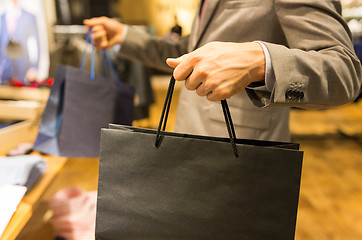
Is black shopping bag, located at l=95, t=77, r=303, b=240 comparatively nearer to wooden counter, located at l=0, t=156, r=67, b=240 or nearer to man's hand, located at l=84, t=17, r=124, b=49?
wooden counter, located at l=0, t=156, r=67, b=240

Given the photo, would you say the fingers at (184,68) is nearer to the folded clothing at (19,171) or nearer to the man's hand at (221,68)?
the man's hand at (221,68)

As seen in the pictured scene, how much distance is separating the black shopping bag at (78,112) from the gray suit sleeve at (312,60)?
559 mm

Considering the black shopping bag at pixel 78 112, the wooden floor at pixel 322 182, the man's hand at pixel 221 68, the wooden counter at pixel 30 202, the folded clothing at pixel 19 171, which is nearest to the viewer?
the man's hand at pixel 221 68

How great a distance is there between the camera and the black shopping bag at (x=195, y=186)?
49cm

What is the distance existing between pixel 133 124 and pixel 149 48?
54cm

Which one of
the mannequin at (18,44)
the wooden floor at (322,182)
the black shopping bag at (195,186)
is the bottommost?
the wooden floor at (322,182)

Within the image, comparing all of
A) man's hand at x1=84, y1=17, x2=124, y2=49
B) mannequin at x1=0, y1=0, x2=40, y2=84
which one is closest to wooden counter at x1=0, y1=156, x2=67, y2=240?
man's hand at x1=84, y1=17, x2=124, y2=49

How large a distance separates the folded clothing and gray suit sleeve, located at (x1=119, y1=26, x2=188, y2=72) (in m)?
0.44

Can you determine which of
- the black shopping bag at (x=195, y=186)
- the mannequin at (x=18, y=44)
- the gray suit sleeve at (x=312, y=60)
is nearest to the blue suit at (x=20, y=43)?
the mannequin at (x=18, y=44)

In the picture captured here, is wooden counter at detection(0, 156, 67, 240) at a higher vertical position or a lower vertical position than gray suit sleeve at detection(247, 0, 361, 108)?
lower

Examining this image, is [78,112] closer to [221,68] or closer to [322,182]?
[221,68]

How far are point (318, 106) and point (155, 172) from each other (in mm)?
322

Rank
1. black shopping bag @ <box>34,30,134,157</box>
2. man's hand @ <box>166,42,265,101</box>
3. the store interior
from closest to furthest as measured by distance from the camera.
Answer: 1. man's hand @ <box>166,42,265,101</box>
2. black shopping bag @ <box>34,30,134,157</box>
3. the store interior

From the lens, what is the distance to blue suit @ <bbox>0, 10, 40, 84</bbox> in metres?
1.67
